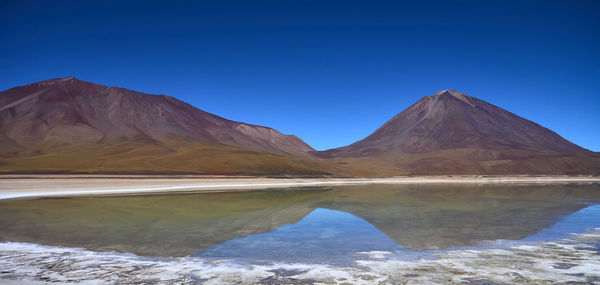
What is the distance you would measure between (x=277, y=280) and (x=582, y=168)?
105 m

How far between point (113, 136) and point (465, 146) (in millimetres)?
138349

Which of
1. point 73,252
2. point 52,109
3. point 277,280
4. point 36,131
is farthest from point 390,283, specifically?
point 52,109

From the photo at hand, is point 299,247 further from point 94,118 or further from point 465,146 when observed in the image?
point 94,118

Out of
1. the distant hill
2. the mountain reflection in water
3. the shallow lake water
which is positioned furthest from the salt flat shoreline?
the distant hill

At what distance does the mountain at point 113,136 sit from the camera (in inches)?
3086

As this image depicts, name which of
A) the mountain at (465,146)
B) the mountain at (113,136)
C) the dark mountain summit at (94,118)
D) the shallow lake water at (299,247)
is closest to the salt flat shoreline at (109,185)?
the shallow lake water at (299,247)

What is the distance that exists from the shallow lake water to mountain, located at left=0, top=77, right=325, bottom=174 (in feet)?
188

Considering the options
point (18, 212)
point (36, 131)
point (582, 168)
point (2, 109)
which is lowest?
point (18, 212)

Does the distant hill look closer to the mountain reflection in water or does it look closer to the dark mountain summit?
the dark mountain summit

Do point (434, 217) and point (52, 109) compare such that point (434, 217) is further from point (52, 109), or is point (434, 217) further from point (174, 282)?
point (52, 109)

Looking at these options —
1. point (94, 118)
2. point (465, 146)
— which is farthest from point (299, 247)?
point (94, 118)

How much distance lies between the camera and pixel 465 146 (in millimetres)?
142500

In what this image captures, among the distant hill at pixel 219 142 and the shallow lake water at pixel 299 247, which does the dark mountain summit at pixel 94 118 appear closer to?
the distant hill at pixel 219 142

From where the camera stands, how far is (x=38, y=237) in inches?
442
